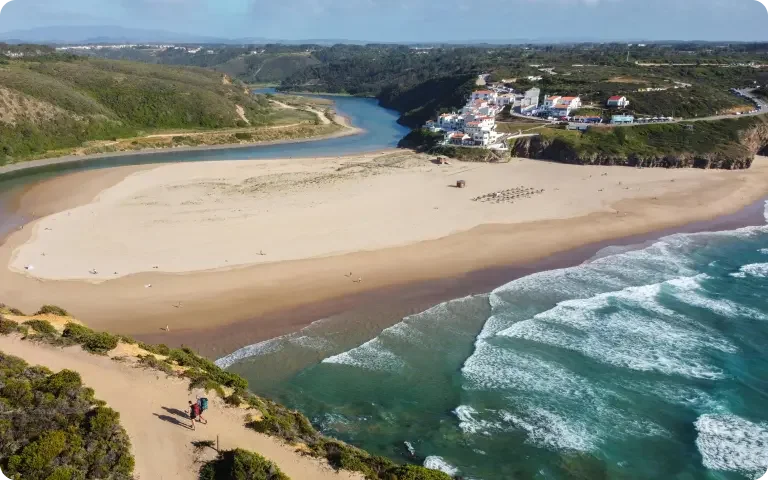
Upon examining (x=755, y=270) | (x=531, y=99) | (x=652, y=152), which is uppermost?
(x=531, y=99)

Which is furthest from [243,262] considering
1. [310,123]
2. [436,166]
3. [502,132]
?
[310,123]

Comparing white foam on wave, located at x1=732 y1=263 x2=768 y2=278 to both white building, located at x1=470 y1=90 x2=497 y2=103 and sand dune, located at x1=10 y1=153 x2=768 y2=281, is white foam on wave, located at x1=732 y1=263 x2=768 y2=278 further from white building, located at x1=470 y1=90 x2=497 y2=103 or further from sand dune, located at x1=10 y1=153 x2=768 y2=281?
white building, located at x1=470 y1=90 x2=497 y2=103

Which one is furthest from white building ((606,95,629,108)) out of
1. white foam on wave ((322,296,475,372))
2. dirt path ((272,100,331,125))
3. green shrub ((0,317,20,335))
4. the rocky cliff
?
green shrub ((0,317,20,335))

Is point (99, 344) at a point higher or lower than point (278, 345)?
higher

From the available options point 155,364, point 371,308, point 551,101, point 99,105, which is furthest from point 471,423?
point 99,105

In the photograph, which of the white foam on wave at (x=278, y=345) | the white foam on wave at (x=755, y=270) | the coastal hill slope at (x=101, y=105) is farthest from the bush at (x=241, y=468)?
the coastal hill slope at (x=101, y=105)

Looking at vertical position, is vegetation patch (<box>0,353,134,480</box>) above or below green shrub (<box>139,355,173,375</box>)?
above

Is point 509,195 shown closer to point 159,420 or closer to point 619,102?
point 159,420
